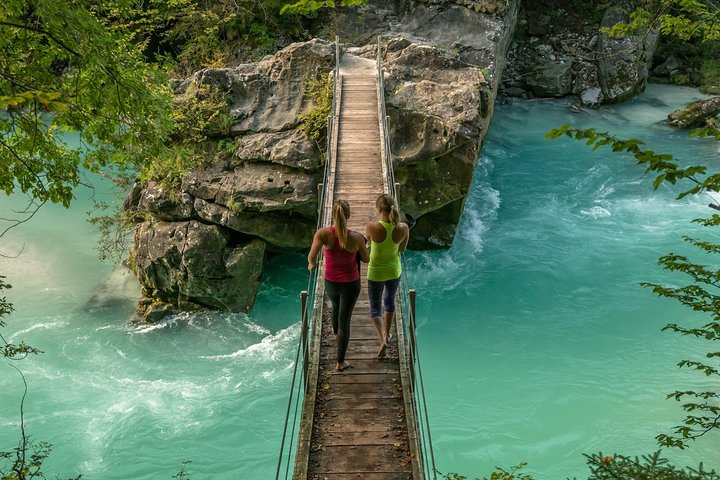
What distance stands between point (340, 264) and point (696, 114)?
751 inches

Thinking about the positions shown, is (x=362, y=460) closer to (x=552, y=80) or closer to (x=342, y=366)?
(x=342, y=366)

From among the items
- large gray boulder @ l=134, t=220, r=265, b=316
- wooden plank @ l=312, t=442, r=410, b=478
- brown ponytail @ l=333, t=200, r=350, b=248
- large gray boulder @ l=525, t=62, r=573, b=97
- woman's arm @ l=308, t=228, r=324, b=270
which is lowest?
wooden plank @ l=312, t=442, r=410, b=478

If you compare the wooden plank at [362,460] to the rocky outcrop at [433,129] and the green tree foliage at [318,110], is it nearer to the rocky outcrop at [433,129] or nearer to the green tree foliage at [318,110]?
the rocky outcrop at [433,129]

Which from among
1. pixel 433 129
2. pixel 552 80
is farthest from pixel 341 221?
pixel 552 80

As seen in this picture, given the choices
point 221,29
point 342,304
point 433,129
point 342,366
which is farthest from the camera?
point 221,29

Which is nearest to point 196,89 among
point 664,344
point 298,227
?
point 298,227

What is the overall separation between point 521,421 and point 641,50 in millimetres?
17188

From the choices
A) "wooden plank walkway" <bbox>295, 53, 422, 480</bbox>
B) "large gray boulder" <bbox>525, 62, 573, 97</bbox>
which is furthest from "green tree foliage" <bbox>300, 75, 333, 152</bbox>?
"large gray boulder" <bbox>525, 62, 573, 97</bbox>

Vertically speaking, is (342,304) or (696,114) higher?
(696,114)

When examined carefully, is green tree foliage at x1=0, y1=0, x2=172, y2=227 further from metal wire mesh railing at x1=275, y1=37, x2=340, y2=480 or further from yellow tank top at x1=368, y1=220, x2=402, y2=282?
yellow tank top at x1=368, y1=220, x2=402, y2=282

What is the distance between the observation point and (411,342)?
5.95 m

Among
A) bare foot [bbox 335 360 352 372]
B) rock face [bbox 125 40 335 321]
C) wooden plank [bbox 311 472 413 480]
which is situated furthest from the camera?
rock face [bbox 125 40 335 321]

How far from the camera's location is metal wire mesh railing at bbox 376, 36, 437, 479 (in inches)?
226

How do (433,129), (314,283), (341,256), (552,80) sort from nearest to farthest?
(341,256), (314,283), (433,129), (552,80)
